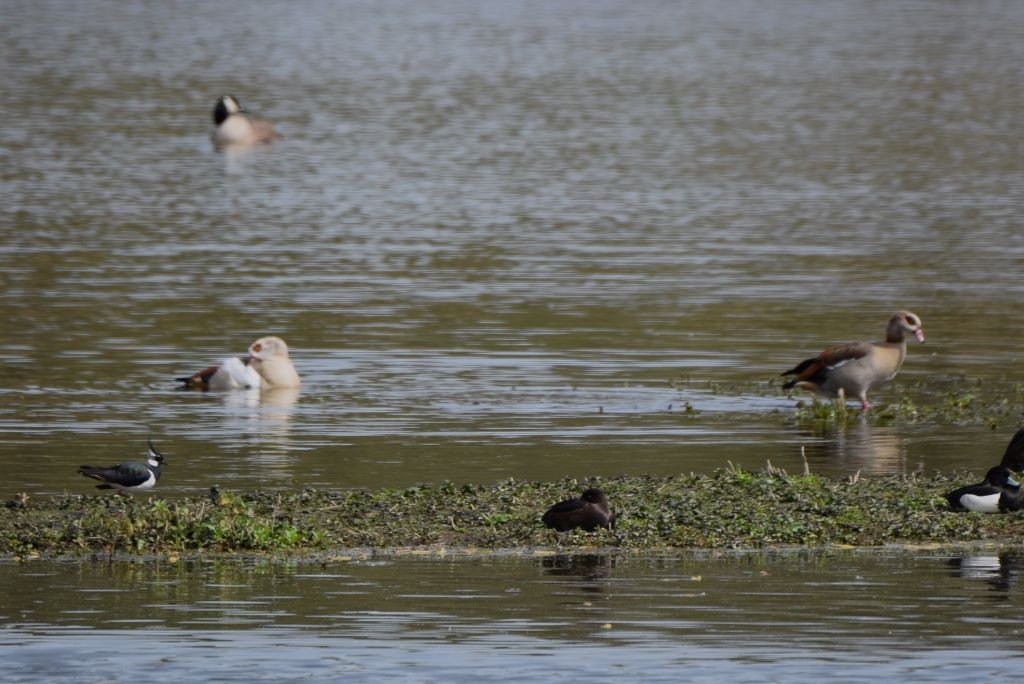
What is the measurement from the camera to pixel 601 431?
1833cm

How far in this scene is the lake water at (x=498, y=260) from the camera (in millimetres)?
17906

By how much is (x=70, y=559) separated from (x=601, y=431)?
626 cm

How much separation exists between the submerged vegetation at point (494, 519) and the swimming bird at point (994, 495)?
0.29 ft

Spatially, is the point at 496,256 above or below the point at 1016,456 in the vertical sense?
above

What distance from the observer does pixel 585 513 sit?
13.6 metres

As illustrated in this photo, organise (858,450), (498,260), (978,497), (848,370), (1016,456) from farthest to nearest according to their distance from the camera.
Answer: (498,260) → (848,370) → (858,450) → (1016,456) → (978,497)

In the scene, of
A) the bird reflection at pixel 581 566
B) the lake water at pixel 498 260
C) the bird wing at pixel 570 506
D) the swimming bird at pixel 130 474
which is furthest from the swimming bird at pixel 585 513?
the swimming bird at pixel 130 474

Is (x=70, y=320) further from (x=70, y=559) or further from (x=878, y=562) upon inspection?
(x=878, y=562)

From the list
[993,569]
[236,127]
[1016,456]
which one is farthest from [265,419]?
[236,127]

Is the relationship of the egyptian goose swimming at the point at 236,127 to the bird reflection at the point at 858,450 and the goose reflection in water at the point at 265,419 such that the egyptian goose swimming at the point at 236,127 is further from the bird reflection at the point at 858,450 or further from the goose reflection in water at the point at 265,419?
the bird reflection at the point at 858,450

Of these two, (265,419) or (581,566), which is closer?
(581,566)

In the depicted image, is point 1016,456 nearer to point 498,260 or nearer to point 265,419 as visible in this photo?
point 265,419

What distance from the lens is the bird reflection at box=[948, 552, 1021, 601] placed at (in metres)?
12.5

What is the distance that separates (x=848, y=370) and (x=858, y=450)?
2.06 meters
